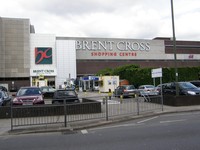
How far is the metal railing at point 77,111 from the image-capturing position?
1238 cm

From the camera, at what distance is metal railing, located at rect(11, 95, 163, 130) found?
1238 centimetres

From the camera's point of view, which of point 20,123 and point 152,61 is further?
point 152,61

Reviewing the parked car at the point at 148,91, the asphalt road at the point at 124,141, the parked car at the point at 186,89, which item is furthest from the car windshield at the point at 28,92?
the parked car at the point at 186,89

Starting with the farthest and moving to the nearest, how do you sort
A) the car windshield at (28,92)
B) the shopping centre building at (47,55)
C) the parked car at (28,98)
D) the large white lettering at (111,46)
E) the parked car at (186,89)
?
the large white lettering at (111,46) → the shopping centre building at (47,55) → the parked car at (186,89) → the car windshield at (28,92) → the parked car at (28,98)

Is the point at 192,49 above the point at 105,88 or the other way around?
above

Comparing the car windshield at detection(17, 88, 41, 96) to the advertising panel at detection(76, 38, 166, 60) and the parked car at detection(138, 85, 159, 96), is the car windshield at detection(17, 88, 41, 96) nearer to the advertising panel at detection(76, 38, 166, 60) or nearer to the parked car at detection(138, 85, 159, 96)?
the parked car at detection(138, 85, 159, 96)

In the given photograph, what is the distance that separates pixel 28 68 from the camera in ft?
245

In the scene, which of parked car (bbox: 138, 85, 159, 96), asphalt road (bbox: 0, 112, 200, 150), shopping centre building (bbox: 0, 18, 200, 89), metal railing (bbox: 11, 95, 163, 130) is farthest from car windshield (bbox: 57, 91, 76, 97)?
shopping centre building (bbox: 0, 18, 200, 89)

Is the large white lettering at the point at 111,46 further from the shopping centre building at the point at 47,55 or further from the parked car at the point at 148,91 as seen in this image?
the parked car at the point at 148,91

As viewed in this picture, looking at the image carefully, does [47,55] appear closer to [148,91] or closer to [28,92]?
[148,91]

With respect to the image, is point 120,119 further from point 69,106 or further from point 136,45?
point 136,45

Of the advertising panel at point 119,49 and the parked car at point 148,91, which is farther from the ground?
the advertising panel at point 119,49

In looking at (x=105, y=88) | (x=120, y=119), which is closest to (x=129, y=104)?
(x=120, y=119)

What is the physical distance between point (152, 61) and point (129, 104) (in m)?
77.6
